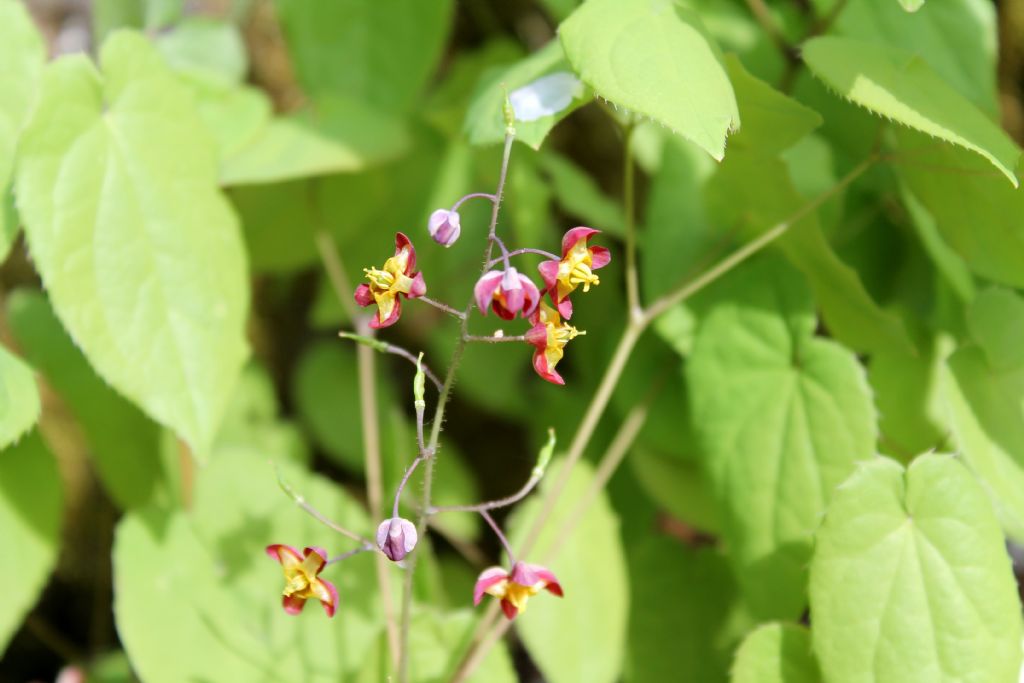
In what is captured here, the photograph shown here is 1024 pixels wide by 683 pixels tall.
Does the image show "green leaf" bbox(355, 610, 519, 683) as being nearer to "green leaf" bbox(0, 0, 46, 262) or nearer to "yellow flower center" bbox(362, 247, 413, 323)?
"yellow flower center" bbox(362, 247, 413, 323)

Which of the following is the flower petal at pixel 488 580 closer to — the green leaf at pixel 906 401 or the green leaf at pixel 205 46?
the green leaf at pixel 906 401

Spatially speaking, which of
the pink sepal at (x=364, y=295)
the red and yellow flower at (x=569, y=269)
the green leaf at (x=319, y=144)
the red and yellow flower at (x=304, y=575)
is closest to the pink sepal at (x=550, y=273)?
the red and yellow flower at (x=569, y=269)

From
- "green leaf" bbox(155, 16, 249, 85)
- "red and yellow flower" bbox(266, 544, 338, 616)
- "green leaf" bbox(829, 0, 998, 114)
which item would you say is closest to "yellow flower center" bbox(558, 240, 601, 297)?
"red and yellow flower" bbox(266, 544, 338, 616)

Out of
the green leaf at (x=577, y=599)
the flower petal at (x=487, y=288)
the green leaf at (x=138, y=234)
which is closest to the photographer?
the flower petal at (x=487, y=288)

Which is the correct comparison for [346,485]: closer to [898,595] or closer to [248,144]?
[248,144]

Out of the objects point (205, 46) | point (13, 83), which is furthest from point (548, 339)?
point (205, 46)

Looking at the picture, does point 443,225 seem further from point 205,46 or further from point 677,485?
point 205,46

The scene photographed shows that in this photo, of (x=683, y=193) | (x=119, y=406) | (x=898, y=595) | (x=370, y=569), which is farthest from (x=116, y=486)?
(x=898, y=595)
